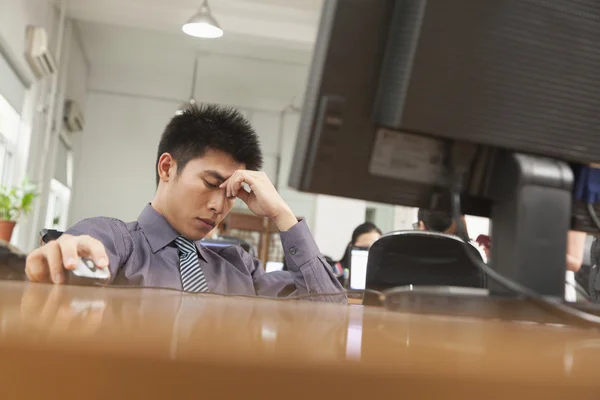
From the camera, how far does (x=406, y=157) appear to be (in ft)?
1.94

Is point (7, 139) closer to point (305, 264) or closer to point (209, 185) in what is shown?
point (209, 185)

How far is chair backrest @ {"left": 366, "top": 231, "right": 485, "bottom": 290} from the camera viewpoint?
1574 millimetres

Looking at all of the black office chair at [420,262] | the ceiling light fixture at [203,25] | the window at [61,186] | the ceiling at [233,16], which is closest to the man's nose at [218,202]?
the black office chair at [420,262]

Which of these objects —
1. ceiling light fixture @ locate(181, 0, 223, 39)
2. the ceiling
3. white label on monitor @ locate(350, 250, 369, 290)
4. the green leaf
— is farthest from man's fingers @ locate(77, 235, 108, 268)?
the ceiling

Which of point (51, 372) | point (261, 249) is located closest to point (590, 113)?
point (51, 372)

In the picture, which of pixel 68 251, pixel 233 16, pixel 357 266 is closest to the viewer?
pixel 68 251

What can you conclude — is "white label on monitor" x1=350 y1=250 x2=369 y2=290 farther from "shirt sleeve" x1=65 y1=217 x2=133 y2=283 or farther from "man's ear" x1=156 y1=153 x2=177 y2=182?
"shirt sleeve" x1=65 y1=217 x2=133 y2=283

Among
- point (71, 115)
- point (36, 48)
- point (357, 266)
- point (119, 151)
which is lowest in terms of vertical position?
point (357, 266)

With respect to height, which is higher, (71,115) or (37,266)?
(71,115)

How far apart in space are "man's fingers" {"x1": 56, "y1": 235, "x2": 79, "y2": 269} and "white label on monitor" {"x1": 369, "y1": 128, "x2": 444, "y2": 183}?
1.31 feet

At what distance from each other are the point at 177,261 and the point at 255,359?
42.3 inches

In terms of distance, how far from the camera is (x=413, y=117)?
21.5 inches

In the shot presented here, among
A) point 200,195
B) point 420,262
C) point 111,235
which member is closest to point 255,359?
point 111,235

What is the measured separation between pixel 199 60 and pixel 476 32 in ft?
22.0
